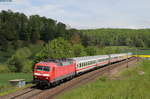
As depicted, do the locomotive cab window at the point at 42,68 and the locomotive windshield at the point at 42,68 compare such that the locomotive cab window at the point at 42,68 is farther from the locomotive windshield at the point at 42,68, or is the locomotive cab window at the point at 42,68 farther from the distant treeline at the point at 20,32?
the distant treeline at the point at 20,32

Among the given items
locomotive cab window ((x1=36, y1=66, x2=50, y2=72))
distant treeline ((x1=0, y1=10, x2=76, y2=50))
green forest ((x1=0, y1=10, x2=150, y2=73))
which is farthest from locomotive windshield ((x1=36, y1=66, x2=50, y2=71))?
distant treeline ((x1=0, y1=10, x2=76, y2=50))

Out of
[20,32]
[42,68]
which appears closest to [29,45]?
[42,68]

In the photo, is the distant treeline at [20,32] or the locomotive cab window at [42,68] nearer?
the locomotive cab window at [42,68]

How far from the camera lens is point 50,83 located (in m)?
26.5

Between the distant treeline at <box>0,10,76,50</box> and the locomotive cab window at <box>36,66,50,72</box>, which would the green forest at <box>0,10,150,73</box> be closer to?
the distant treeline at <box>0,10,76,50</box>

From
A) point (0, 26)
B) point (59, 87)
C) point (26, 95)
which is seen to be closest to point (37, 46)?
point (59, 87)

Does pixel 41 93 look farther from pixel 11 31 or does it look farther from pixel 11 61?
pixel 11 31

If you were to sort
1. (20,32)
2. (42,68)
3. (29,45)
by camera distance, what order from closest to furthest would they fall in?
(42,68) → (29,45) → (20,32)

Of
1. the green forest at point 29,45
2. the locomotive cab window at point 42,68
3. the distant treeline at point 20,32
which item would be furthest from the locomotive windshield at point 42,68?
the distant treeline at point 20,32

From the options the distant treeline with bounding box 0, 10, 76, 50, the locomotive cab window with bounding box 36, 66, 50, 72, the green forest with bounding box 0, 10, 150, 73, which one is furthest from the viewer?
the distant treeline with bounding box 0, 10, 76, 50

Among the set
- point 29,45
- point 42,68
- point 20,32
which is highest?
point 20,32

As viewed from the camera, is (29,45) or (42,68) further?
(29,45)

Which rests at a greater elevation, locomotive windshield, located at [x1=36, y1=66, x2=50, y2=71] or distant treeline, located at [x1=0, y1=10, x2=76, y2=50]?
distant treeline, located at [x1=0, y1=10, x2=76, y2=50]

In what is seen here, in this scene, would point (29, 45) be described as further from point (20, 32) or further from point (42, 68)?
point (20, 32)
